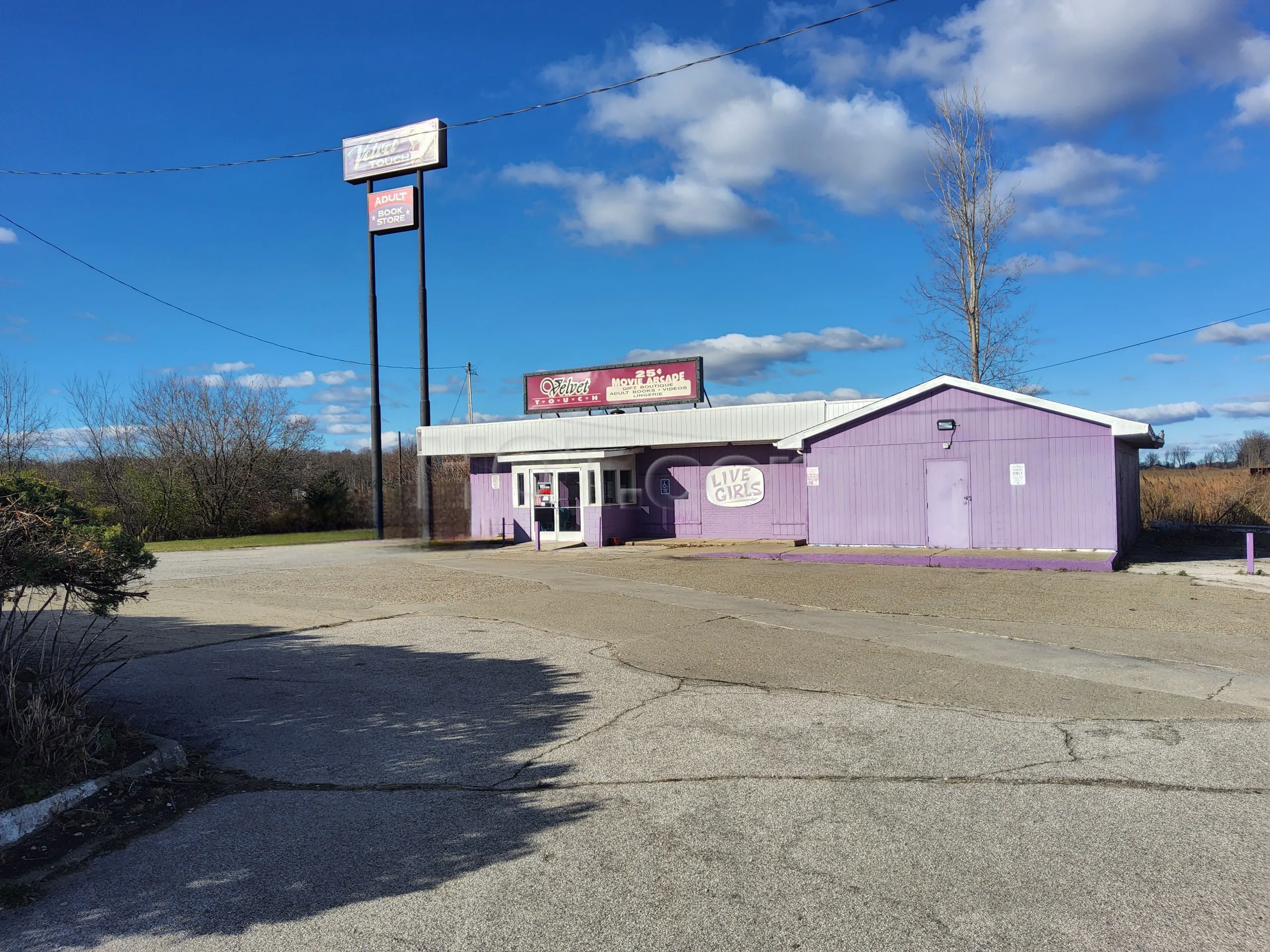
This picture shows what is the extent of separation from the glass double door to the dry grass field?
19.4 meters

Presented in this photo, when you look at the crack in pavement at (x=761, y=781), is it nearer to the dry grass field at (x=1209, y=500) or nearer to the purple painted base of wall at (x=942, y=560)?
the purple painted base of wall at (x=942, y=560)

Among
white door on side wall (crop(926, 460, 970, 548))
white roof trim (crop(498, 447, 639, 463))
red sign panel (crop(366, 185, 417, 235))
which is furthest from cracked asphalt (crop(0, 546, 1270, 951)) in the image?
red sign panel (crop(366, 185, 417, 235))

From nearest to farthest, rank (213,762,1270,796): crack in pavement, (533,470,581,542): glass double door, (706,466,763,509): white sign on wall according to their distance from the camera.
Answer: (213,762,1270,796): crack in pavement, (706,466,763,509): white sign on wall, (533,470,581,542): glass double door

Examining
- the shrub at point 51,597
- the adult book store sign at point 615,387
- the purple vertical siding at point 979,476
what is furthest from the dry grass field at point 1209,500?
the shrub at point 51,597

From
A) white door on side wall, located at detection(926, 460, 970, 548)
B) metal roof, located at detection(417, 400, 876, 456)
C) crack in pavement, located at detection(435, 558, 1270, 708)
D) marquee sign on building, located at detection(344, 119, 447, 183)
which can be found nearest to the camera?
crack in pavement, located at detection(435, 558, 1270, 708)

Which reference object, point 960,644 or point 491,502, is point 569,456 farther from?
point 960,644

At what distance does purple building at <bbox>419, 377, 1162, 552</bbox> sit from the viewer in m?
18.6

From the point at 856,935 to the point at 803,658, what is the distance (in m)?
5.60

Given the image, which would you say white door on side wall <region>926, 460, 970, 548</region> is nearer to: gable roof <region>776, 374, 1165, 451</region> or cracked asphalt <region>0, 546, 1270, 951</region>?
gable roof <region>776, 374, 1165, 451</region>

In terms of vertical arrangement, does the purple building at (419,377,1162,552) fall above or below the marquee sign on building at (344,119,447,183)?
below

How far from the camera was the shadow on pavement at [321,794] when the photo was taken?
3994mm

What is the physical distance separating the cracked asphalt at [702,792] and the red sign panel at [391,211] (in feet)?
76.3

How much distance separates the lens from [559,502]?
84.5 ft

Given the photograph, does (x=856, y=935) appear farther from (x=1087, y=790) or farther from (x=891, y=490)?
(x=891, y=490)
